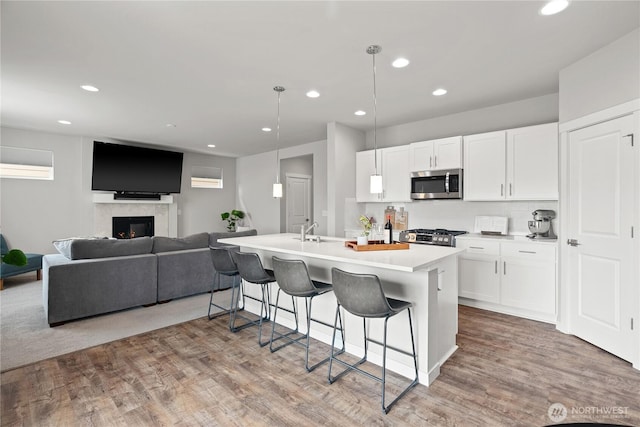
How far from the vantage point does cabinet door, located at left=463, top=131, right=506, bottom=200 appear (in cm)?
393

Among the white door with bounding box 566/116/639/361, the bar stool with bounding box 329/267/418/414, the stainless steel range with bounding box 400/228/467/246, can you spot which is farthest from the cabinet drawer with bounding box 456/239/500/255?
the bar stool with bounding box 329/267/418/414

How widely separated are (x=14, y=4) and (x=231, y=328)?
3076mm

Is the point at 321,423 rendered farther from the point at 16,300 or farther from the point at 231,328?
the point at 16,300

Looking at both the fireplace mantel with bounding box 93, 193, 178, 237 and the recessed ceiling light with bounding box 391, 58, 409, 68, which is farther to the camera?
the fireplace mantel with bounding box 93, 193, 178, 237

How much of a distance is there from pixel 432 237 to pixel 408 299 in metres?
2.03

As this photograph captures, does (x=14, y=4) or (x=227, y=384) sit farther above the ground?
(x=14, y=4)

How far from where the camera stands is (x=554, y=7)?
2154 mm

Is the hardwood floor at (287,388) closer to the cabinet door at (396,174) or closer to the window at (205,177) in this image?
the cabinet door at (396,174)

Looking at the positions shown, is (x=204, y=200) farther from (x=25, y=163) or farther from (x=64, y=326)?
(x=64, y=326)

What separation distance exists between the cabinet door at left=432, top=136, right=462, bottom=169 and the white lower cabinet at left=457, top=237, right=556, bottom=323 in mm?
1058

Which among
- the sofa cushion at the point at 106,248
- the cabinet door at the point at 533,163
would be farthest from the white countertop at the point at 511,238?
the sofa cushion at the point at 106,248

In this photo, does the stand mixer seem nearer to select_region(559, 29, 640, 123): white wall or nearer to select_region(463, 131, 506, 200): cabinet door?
select_region(463, 131, 506, 200): cabinet door

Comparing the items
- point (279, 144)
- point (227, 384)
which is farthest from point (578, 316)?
point (279, 144)

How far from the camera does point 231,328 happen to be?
3285mm
